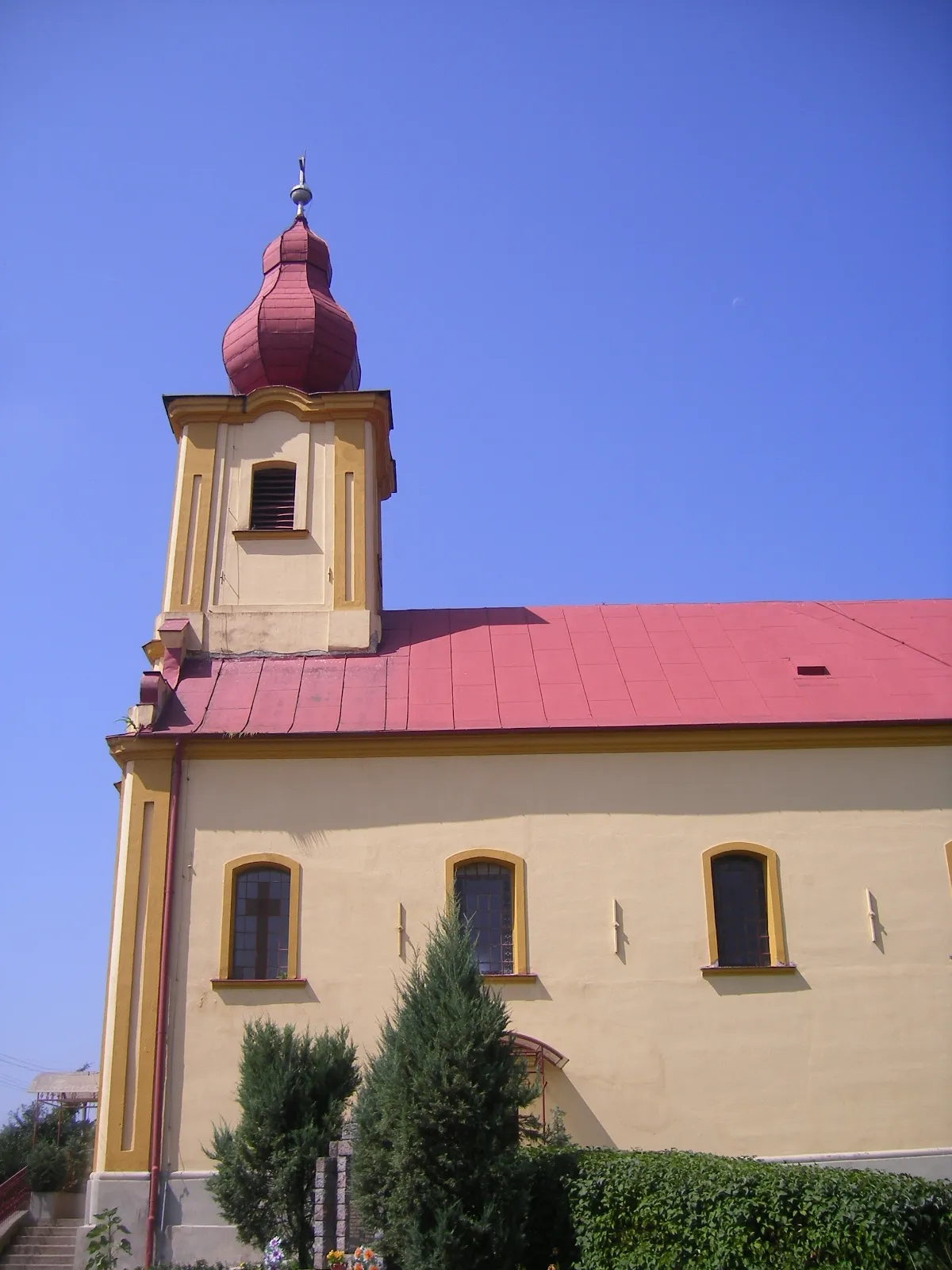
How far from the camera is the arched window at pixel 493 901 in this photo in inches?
685

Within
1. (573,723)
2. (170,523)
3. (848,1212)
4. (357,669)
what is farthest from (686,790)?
(170,523)

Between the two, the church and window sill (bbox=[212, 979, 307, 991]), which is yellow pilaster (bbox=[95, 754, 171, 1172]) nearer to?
the church

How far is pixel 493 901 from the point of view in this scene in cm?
1772

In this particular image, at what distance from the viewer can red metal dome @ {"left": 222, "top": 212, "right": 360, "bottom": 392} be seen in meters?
22.7

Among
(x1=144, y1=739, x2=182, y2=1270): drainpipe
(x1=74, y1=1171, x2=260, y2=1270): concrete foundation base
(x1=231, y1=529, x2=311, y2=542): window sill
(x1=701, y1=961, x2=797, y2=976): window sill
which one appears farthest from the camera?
(x1=231, y1=529, x2=311, y2=542): window sill

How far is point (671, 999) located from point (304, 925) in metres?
4.96

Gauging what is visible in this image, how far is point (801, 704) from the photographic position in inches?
744

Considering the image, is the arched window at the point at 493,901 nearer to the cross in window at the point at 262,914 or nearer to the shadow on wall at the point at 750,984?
the cross in window at the point at 262,914

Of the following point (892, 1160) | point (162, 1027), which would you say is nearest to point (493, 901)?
point (162, 1027)

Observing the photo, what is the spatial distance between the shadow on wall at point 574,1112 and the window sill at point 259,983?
342cm

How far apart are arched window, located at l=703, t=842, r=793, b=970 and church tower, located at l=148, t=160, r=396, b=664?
658 centimetres

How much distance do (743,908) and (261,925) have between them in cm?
658

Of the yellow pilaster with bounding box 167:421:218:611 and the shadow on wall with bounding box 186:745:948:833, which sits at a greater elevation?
the yellow pilaster with bounding box 167:421:218:611

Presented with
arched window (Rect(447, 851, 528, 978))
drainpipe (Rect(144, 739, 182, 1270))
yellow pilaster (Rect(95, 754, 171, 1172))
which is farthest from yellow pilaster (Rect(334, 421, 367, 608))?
arched window (Rect(447, 851, 528, 978))
